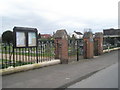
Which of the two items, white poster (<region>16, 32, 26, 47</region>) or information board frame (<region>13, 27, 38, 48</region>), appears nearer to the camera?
information board frame (<region>13, 27, 38, 48</region>)

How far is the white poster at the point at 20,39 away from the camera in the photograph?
9812 mm

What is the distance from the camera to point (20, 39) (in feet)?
32.8

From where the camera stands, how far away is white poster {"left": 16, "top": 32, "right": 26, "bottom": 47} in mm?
Result: 9812

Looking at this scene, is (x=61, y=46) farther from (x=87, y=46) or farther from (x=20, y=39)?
(x=87, y=46)

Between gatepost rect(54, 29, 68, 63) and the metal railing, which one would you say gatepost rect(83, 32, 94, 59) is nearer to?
the metal railing

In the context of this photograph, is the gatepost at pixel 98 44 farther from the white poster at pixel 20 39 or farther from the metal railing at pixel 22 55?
the white poster at pixel 20 39

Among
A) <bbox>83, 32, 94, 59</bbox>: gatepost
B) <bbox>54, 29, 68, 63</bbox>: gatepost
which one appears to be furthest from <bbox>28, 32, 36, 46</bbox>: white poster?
<bbox>83, 32, 94, 59</bbox>: gatepost

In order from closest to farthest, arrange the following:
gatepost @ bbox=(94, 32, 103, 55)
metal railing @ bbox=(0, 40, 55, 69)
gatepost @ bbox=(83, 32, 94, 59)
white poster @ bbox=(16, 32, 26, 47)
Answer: metal railing @ bbox=(0, 40, 55, 69), white poster @ bbox=(16, 32, 26, 47), gatepost @ bbox=(83, 32, 94, 59), gatepost @ bbox=(94, 32, 103, 55)

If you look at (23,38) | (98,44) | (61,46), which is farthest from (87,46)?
(23,38)

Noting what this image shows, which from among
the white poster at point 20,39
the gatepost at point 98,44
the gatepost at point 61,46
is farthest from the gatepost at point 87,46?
the white poster at point 20,39

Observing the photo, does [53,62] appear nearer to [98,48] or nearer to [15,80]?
[15,80]

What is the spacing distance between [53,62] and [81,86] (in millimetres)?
5270

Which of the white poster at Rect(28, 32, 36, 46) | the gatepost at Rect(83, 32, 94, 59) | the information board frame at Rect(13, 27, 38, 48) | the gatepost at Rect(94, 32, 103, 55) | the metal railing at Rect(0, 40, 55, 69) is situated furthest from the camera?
the gatepost at Rect(94, 32, 103, 55)

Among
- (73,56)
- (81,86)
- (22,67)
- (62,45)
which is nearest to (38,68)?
(22,67)
